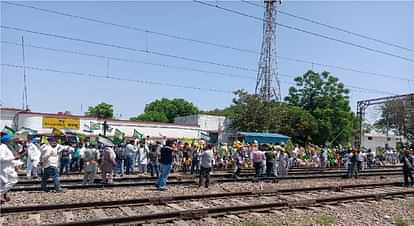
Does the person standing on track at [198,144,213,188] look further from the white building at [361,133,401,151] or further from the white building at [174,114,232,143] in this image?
the white building at [361,133,401,151]

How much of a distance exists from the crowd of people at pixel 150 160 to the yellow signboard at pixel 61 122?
17.0m

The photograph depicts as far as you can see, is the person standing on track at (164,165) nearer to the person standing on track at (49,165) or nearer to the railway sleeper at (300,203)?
the person standing on track at (49,165)

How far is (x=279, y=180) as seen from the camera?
1986 cm

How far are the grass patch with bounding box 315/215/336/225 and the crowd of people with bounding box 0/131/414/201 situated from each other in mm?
6201

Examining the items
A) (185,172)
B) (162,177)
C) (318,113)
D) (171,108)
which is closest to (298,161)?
(185,172)

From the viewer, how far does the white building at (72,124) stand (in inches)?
1464

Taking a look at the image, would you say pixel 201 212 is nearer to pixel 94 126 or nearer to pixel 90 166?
pixel 90 166

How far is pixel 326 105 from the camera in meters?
59.0

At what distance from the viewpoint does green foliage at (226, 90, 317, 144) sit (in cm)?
4666

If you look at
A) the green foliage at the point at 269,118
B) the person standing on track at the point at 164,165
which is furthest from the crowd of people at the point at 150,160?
the green foliage at the point at 269,118

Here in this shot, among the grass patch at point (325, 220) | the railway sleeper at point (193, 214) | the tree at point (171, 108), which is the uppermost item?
the tree at point (171, 108)

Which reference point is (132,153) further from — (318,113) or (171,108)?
(171,108)

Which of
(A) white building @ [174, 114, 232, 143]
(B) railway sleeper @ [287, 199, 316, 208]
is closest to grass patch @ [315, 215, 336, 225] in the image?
(B) railway sleeper @ [287, 199, 316, 208]

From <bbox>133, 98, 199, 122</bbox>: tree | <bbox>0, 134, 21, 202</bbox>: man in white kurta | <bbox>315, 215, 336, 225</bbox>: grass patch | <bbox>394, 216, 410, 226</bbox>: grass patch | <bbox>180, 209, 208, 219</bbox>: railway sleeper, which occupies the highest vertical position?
<bbox>133, 98, 199, 122</bbox>: tree
